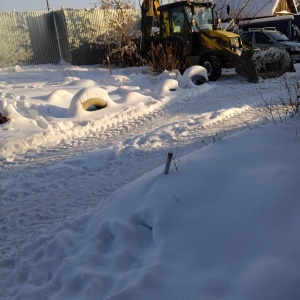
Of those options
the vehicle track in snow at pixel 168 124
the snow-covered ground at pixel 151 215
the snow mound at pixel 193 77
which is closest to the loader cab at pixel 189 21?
the snow mound at pixel 193 77

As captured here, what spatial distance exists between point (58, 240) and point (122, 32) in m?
16.2

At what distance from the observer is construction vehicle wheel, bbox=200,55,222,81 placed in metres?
12.4

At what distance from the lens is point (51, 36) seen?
20391mm

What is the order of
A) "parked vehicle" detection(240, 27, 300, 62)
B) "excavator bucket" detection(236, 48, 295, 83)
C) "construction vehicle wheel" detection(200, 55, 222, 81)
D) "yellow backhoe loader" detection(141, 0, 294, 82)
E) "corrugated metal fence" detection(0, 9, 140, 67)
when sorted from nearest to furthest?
"excavator bucket" detection(236, 48, 295, 83) < "yellow backhoe loader" detection(141, 0, 294, 82) < "construction vehicle wheel" detection(200, 55, 222, 81) < "parked vehicle" detection(240, 27, 300, 62) < "corrugated metal fence" detection(0, 9, 140, 67)

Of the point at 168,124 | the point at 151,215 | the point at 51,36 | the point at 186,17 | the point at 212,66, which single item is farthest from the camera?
the point at 51,36

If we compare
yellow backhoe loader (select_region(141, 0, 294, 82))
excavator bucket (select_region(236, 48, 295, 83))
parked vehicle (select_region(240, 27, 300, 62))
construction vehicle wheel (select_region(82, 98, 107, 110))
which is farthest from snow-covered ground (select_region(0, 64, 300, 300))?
parked vehicle (select_region(240, 27, 300, 62))

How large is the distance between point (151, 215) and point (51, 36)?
1916cm

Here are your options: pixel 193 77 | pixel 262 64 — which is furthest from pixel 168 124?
pixel 262 64

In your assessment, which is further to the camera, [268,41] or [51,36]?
[51,36]

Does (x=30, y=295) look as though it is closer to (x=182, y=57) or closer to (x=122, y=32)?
(x=182, y=57)

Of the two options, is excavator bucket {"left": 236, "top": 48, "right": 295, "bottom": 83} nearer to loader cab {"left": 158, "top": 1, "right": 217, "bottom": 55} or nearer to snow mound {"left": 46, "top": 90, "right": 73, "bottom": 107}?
loader cab {"left": 158, "top": 1, "right": 217, "bottom": 55}

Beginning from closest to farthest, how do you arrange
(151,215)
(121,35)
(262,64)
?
1. (151,215)
2. (262,64)
3. (121,35)

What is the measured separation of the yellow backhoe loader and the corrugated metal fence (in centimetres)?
743

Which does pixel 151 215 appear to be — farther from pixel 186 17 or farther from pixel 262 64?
pixel 186 17
